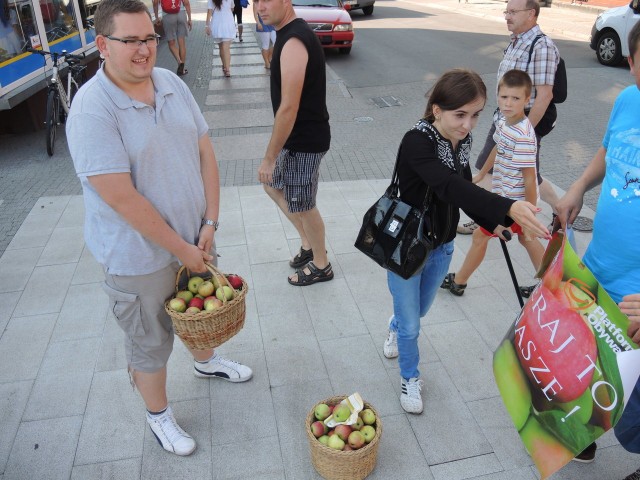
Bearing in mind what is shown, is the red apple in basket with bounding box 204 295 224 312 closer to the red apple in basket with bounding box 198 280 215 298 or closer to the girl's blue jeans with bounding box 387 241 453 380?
the red apple in basket with bounding box 198 280 215 298

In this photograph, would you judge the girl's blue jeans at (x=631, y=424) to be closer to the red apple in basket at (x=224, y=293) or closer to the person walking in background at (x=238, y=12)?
the red apple in basket at (x=224, y=293)

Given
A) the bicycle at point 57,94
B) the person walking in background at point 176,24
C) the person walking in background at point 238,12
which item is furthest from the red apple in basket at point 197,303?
the person walking in background at point 238,12

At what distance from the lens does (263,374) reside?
3.29 metres

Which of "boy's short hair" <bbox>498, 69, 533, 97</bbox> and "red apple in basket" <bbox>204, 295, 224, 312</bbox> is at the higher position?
"boy's short hair" <bbox>498, 69, 533, 97</bbox>

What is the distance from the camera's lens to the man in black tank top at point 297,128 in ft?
11.0

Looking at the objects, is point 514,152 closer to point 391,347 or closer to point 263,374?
point 391,347

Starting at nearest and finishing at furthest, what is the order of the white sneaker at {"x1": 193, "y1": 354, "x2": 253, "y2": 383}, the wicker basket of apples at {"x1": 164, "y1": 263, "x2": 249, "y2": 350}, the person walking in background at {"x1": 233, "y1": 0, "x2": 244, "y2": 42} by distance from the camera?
the wicker basket of apples at {"x1": 164, "y1": 263, "x2": 249, "y2": 350}, the white sneaker at {"x1": 193, "y1": 354, "x2": 253, "y2": 383}, the person walking in background at {"x1": 233, "y1": 0, "x2": 244, "y2": 42}

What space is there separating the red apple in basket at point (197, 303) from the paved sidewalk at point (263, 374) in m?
0.85

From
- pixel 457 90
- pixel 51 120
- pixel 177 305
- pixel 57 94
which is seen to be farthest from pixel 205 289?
pixel 57 94

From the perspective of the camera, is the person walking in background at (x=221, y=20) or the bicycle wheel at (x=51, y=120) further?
the person walking in background at (x=221, y=20)

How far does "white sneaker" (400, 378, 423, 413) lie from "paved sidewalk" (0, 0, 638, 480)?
61 millimetres

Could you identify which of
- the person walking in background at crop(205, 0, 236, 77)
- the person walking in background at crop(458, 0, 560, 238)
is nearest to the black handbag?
the person walking in background at crop(458, 0, 560, 238)

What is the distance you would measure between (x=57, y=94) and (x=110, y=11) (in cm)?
604

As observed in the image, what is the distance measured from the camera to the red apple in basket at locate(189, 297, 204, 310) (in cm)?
247
